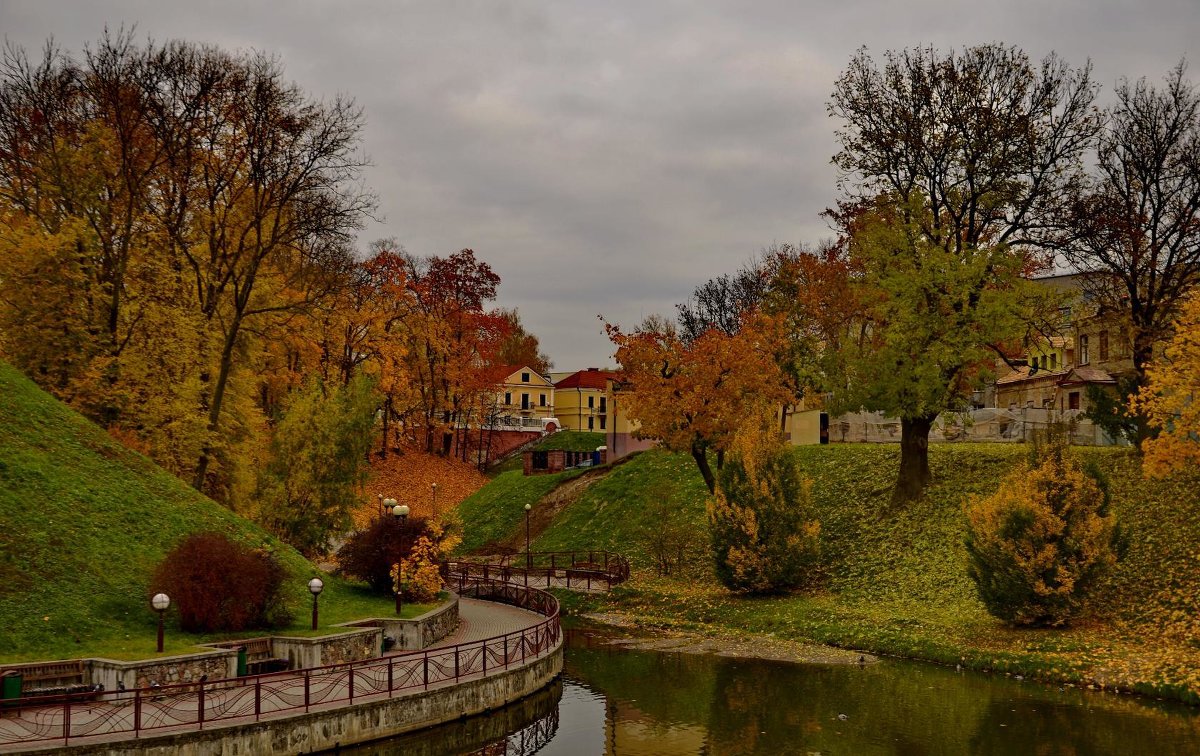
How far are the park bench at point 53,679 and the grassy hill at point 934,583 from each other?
61.7 ft

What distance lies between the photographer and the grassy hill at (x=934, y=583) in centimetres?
2397

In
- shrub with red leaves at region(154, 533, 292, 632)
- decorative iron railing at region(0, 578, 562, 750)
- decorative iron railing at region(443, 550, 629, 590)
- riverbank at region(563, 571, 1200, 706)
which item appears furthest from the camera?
decorative iron railing at region(443, 550, 629, 590)

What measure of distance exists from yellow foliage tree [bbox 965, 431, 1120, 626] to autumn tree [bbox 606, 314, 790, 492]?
14.1 metres

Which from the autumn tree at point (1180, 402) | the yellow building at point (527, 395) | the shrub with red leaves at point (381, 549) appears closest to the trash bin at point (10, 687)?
the shrub with red leaves at point (381, 549)

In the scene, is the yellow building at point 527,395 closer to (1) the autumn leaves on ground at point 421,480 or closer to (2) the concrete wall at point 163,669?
(1) the autumn leaves on ground at point 421,480

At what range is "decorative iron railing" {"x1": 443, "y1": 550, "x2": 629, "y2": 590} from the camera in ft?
130

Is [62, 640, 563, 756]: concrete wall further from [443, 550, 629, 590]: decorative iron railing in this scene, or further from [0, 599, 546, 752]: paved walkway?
[443, 550, 629, 590]: decorative iron railing

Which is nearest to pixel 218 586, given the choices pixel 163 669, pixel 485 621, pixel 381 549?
pixel 163 669

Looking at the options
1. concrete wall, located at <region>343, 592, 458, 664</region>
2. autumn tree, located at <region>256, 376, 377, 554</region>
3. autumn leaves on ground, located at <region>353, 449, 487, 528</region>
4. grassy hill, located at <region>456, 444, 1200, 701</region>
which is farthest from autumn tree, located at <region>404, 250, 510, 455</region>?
concrete wall, located at <region>343, 592, 458, 664</region>

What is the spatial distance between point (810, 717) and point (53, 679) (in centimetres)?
1575

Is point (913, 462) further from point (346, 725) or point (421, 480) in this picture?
point (421, 480)

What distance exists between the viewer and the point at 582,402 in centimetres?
10362

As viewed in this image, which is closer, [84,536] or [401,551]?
[84,536]

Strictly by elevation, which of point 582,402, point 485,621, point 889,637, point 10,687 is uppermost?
point 582,402
